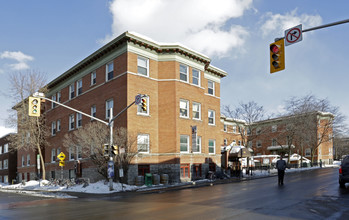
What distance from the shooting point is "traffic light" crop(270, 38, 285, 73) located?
10.6 metres

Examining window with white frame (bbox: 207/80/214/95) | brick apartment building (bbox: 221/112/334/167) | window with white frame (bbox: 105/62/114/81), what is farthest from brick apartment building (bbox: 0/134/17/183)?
window with white frame (bbox: 207/80/214/95)

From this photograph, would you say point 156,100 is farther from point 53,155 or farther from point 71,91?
point 53,155

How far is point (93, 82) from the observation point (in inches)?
1332

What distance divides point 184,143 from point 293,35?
69.1ft

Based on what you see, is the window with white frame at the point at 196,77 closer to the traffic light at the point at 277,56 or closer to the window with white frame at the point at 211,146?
the window with white frame at the point at 211,146

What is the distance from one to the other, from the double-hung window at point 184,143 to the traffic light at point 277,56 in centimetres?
2010

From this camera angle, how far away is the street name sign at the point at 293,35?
10249 mm

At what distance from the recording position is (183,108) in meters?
30.9

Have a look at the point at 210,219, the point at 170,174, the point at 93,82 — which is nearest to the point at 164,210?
the point at 210,219

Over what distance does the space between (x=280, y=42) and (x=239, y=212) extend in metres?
5.87

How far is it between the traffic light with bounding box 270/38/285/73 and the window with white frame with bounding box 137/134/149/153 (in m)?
18.8

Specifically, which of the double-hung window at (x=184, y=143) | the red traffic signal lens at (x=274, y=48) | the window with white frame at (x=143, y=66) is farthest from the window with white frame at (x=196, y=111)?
the red traffic signal lens at (x=274, y=48)

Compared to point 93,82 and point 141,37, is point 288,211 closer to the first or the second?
point 141,37

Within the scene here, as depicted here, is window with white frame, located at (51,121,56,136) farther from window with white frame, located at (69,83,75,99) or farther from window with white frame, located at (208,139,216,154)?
window with white frame, located at (208,139,216,154)
